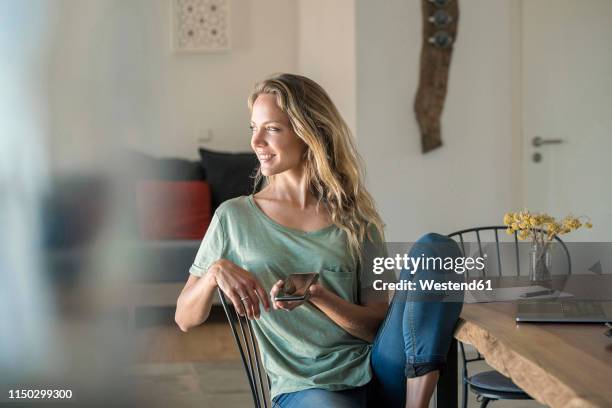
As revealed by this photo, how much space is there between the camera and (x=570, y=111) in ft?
13.4

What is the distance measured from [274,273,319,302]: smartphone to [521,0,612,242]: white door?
9.35 feet

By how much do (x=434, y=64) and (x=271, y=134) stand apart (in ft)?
7.58

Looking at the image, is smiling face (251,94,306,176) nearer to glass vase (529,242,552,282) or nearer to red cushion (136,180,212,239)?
glass vase (529,242,552,282)

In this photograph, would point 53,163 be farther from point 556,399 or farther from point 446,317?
point 556,399

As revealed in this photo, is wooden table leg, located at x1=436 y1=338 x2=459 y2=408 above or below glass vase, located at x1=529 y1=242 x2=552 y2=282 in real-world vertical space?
below

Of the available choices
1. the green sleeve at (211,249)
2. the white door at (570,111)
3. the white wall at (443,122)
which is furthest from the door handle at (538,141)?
the green sleeve at (211,249)

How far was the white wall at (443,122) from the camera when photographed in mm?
3795

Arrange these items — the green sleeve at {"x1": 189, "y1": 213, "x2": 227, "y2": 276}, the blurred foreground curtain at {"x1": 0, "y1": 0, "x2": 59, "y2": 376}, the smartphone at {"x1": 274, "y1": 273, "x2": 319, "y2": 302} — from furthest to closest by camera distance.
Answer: the blurred foreground curtain at {"x1": 0, "y1": 0, "x2": 59, "y2": 376} < the green sleeve at {"x1": 189, "y1": 213, "x2": 227, "y2": 276} < the smartphone at {"x1": 274, "y1": 273, "x2": 319, "y2": 302}

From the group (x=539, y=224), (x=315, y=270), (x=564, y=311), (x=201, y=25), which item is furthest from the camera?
(x=201, y=25)

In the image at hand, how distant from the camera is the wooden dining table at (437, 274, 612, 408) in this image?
1.01m

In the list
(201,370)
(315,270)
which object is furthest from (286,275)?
(201,370)

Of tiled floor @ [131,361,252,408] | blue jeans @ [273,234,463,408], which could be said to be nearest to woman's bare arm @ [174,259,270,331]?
blue jeans @ [273,234,463,408]

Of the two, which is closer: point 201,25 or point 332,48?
point 332,48

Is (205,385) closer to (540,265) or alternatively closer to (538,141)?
(540,265)
